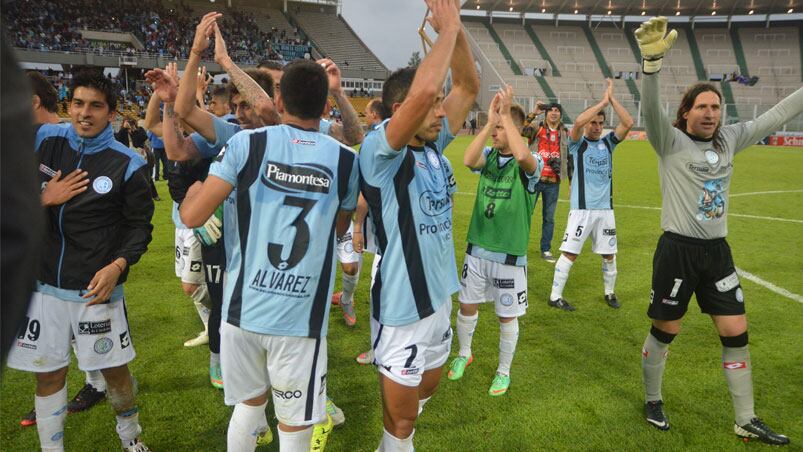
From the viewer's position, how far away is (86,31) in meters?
40.4

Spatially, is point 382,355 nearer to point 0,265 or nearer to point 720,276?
point 0,265

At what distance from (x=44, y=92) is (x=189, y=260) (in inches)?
85.9

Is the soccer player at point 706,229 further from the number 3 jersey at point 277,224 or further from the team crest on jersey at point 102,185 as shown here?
the team crest on jersey at point 102,185

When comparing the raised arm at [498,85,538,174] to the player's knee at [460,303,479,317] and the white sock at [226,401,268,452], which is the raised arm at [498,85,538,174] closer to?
the player's knee at [460,303,479,317]

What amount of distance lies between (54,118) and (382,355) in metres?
3.01

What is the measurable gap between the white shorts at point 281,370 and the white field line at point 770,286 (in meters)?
7.26

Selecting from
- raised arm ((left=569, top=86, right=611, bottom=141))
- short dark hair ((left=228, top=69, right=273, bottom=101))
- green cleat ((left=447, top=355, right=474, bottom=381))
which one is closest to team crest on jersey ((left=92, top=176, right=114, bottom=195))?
short dark hair ((left=228, top=69, right=273, bottom=101))

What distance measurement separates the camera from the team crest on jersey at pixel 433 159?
9.75ft

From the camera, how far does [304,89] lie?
258cm

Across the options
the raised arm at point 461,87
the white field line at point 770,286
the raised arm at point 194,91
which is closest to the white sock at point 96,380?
the raised arm at point 194,91

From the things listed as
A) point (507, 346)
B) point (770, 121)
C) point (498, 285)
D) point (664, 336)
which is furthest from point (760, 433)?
point (770, 121)

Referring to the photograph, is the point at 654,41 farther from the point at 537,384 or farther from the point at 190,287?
the point at 190,287

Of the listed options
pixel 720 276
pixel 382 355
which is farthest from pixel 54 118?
pixel 720 276

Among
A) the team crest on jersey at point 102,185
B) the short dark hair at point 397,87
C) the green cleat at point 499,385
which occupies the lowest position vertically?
the green cleat at point 499,385
